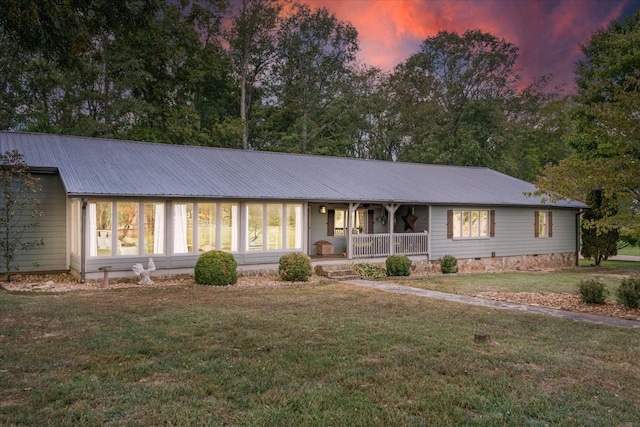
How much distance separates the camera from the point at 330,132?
34.3 meters

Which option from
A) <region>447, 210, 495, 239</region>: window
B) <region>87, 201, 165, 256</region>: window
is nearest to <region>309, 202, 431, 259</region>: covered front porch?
<region>447, 210, 495, 239</region>: window

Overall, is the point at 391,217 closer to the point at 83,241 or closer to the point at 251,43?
the point at 83,241

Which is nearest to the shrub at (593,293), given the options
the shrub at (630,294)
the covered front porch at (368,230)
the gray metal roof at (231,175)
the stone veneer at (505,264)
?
the shrub at (630,294)

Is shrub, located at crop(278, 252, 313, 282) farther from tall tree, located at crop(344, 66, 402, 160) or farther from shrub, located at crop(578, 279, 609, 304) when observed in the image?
tall tree, located at crop(344, 66, 402, 160)

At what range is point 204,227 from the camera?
14680 millimetres

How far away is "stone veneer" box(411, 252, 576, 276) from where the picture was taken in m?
19.1

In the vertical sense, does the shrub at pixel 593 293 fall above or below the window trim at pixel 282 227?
below

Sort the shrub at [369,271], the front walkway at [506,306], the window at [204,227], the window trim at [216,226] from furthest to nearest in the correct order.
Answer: the shrub at [369,271] < the window at [204,227] < the window trim at [216,226] < the front walkway at [506,306]

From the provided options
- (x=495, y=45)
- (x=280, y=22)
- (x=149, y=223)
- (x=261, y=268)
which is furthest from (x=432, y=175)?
(x=495, y=45)

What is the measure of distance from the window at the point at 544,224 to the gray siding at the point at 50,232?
65.8 ft

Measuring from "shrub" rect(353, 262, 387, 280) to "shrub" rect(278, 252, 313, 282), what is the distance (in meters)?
2.62

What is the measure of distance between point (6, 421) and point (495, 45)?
3943 cm

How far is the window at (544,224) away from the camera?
22797 millimetres

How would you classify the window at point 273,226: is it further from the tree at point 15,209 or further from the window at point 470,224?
the window at point 470,224
